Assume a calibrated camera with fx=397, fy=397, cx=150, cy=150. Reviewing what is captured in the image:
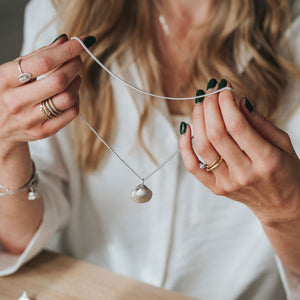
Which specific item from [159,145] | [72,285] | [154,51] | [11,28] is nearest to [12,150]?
[72,285]

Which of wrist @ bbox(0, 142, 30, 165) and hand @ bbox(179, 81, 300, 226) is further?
wrist @ bbox(0, 142, 30, 165)

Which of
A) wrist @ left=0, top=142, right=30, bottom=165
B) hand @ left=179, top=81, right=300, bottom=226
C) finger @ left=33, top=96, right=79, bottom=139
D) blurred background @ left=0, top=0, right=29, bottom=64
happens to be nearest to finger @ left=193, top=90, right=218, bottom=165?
hand @ left=179, top=81, right=300, bottom=226

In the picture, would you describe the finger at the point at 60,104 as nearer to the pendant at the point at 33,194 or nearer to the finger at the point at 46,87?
the finger at the point at 46,87

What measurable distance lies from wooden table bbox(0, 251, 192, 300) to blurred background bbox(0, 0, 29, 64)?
1085mm

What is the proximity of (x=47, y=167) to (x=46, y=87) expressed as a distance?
430 mm

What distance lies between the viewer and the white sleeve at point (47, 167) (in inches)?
34.7

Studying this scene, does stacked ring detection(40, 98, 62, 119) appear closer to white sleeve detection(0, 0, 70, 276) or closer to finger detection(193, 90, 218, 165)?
finger detection(193, 90, 218, 165)

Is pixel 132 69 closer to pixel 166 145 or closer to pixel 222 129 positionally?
pixel 166 145

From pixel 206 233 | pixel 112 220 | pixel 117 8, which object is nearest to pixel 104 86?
pixel 117 8

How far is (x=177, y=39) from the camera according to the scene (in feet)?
3.45

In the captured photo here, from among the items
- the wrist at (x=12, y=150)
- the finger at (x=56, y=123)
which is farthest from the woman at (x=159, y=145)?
the finger at (x=56, y=123)

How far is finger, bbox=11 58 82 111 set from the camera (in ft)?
1.83

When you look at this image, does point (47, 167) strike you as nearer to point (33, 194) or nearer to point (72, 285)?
point (33, 194)

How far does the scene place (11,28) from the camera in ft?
5.48
